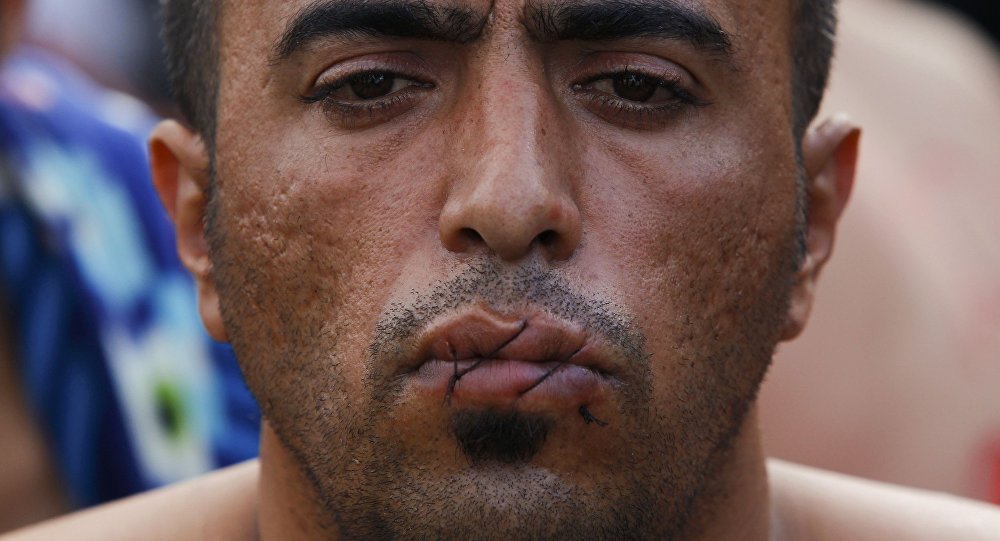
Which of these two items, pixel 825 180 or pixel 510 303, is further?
pixel 825 180

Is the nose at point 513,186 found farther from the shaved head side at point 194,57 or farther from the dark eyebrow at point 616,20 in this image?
the shaved head side at point 194,57

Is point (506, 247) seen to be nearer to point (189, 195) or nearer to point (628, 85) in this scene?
point (628, 85)

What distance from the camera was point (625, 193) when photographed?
2.56 metres

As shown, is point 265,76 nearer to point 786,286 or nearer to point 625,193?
point 625,193

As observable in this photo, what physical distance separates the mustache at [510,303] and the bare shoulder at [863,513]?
1.02 meters

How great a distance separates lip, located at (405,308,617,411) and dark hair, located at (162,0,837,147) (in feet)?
2.74

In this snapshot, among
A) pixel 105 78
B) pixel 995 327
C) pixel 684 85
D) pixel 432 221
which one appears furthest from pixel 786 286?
pixel 105 78

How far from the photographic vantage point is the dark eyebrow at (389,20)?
8.50 feet

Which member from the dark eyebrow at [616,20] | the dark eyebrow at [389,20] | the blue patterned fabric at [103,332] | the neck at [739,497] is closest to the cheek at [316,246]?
the dark eyebrow at [389,20]

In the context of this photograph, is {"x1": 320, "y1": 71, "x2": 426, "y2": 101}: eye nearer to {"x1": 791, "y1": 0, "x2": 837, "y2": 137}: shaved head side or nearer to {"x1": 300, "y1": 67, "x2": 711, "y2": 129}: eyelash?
{"x1": 300, "y1": 67, "x2": 711, "y2": 129}: eyelash

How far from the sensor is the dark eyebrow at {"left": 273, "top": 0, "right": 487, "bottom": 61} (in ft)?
Answer: 8.50

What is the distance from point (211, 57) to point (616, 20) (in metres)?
0.91

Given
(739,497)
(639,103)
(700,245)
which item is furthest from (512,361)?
(739,497)

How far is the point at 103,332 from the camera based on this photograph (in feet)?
15.4
